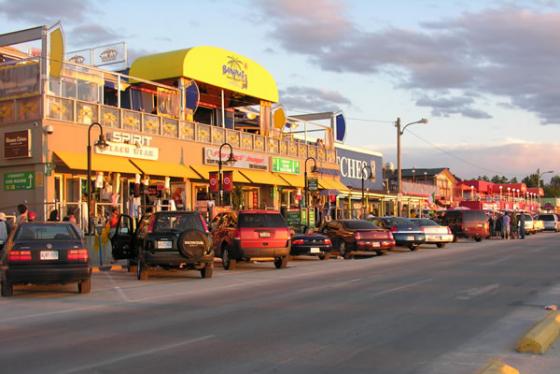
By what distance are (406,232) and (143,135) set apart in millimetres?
12282

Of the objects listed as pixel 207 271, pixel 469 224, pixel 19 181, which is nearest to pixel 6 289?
pixel 207 271

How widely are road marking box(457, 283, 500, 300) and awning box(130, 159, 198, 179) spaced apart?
18137mm

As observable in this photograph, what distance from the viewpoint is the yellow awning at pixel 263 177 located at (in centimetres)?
3716

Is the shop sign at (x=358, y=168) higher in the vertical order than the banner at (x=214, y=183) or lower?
higher

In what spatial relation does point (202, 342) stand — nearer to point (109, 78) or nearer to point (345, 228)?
point (345, 228)

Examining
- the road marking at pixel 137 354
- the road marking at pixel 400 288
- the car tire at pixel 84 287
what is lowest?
the road marking at pixel 137 354

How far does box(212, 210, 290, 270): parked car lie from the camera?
21.5 metres

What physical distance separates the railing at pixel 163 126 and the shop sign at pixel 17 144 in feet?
3.87

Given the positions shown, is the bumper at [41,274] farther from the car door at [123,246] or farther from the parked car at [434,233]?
the parked car at [434,233]

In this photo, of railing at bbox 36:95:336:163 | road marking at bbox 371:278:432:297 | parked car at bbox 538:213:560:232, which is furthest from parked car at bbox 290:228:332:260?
parked car at bbox 538:213:560:232

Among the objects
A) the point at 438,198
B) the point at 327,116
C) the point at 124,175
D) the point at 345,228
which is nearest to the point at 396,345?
the point at 345,228

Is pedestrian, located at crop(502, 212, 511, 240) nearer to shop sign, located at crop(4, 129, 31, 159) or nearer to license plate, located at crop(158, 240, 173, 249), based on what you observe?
shop sign, located at crop(4, 129, 31, 159)

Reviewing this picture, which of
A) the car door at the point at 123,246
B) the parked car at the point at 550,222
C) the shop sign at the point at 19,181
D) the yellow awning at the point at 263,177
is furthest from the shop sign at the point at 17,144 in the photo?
the parked car at the point at 550,222

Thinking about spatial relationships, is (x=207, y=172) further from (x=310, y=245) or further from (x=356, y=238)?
(x=310, y=245)
